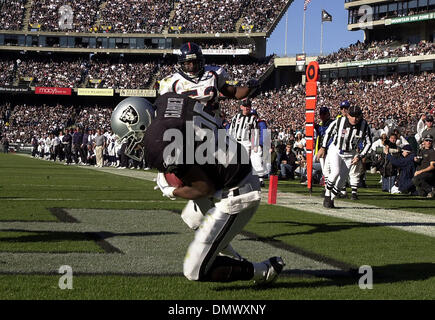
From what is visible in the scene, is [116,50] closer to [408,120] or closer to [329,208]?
[408,120]

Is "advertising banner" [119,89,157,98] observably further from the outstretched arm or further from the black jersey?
the outstretched arm

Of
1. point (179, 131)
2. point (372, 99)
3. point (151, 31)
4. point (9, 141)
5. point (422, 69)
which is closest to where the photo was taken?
point (179, 131)

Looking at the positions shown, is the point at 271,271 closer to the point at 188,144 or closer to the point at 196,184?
the point at 196,184

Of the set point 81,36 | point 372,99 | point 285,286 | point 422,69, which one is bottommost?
point 285,286

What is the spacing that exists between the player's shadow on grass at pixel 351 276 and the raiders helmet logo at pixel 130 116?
4.63 feet

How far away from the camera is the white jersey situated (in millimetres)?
5898

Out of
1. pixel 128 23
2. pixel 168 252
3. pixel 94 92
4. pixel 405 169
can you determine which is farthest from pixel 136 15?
pixel 168 252

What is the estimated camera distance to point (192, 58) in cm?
575

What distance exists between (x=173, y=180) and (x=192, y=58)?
1497 mm

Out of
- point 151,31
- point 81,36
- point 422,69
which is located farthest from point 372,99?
point 81,36

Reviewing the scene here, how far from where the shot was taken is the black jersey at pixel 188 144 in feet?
14.1

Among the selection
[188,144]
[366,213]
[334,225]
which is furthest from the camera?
[366,213]
